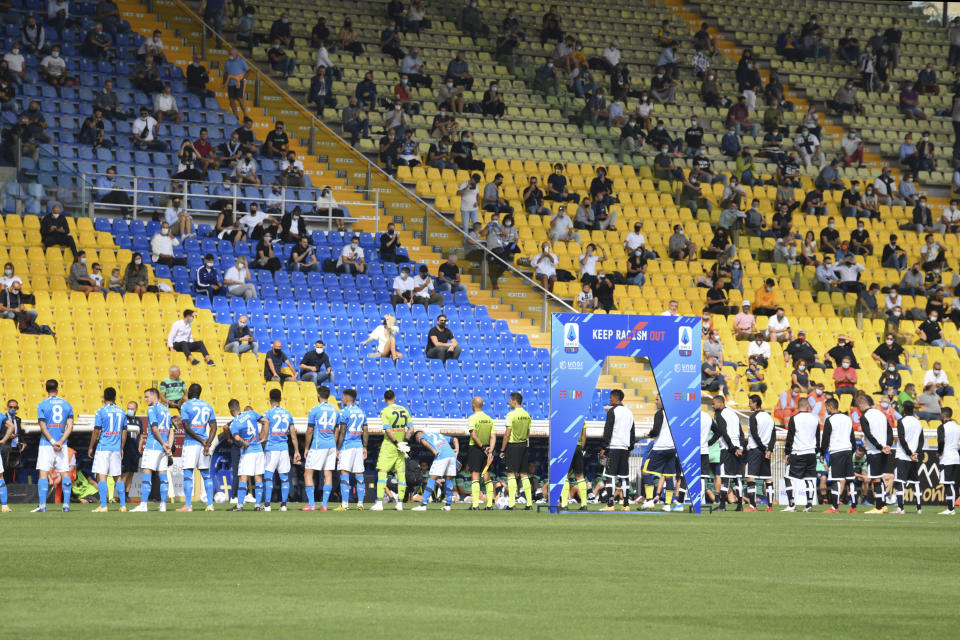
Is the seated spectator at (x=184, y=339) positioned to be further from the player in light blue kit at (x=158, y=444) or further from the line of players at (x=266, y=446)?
the player in light blue kit at (x=158, y=444)

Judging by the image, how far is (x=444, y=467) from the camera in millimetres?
23750

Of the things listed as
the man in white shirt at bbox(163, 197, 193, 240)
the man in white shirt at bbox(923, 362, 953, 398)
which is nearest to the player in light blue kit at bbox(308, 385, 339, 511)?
the man in white shirt at bbox(163, 197, 193, 240)

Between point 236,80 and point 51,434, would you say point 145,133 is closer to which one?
point 236,80

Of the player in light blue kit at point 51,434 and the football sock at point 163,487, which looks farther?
the football sock at point 163,487

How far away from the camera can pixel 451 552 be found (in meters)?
14.1

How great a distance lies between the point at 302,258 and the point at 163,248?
2.73 meters

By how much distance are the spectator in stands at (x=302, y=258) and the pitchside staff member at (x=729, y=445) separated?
8.92 metres

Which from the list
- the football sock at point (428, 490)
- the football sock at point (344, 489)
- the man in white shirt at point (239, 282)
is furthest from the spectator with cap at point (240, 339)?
the football sock at point (428, 490)

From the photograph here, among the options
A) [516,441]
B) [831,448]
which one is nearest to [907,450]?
[831,448]

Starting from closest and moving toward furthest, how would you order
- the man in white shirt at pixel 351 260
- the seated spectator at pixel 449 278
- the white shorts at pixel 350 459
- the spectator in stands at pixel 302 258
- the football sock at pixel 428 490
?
1. the white shorts at pixel 350 459
2. the football sock at pixel 428 490
3. the spectator in stands at pixel 302 258
4. the man in white shirt at pixel 351 260
5. the seated spectator at pixel 449 278

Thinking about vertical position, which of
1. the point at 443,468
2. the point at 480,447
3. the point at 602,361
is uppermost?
the point at 602,361

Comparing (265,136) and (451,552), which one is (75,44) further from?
(451,552)

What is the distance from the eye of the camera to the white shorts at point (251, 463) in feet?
73.6

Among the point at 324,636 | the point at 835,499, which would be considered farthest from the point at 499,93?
the point at 324,636
